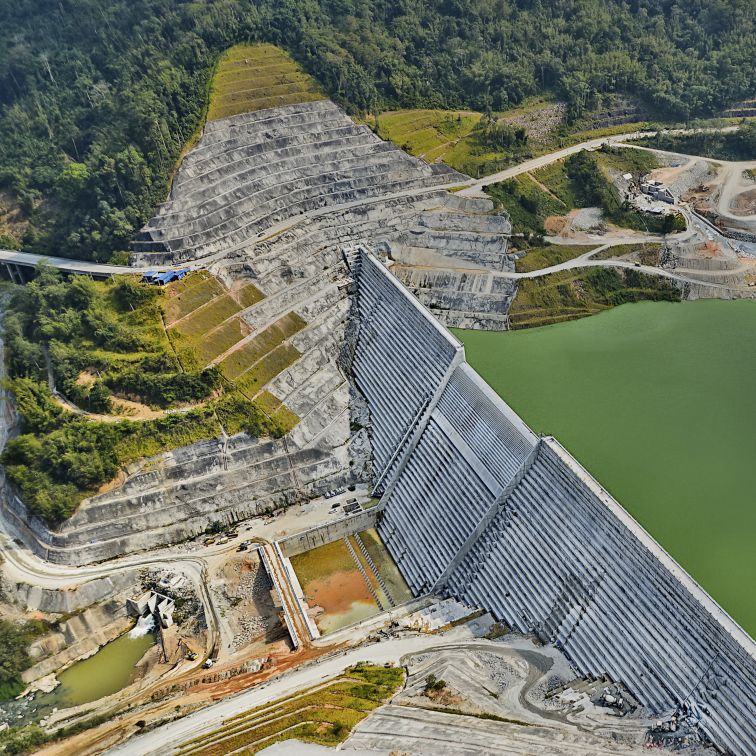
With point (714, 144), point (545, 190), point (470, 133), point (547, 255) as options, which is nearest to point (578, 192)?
point (545, 190)

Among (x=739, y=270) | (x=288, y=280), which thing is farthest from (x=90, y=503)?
(x=739, y=270)

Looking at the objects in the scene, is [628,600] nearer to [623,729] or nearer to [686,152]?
[623,729]

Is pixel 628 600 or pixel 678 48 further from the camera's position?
pixel 678 48

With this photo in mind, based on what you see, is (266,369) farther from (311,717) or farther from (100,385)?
(311,717)

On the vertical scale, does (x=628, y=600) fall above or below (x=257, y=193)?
below

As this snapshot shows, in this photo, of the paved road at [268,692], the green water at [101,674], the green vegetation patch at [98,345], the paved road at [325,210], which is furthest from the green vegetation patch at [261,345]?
the paved road at [268,692]

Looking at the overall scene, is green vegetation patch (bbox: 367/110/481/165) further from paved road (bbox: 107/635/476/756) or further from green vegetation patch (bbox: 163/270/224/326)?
paved road (bbox: 107/635/476/756)
